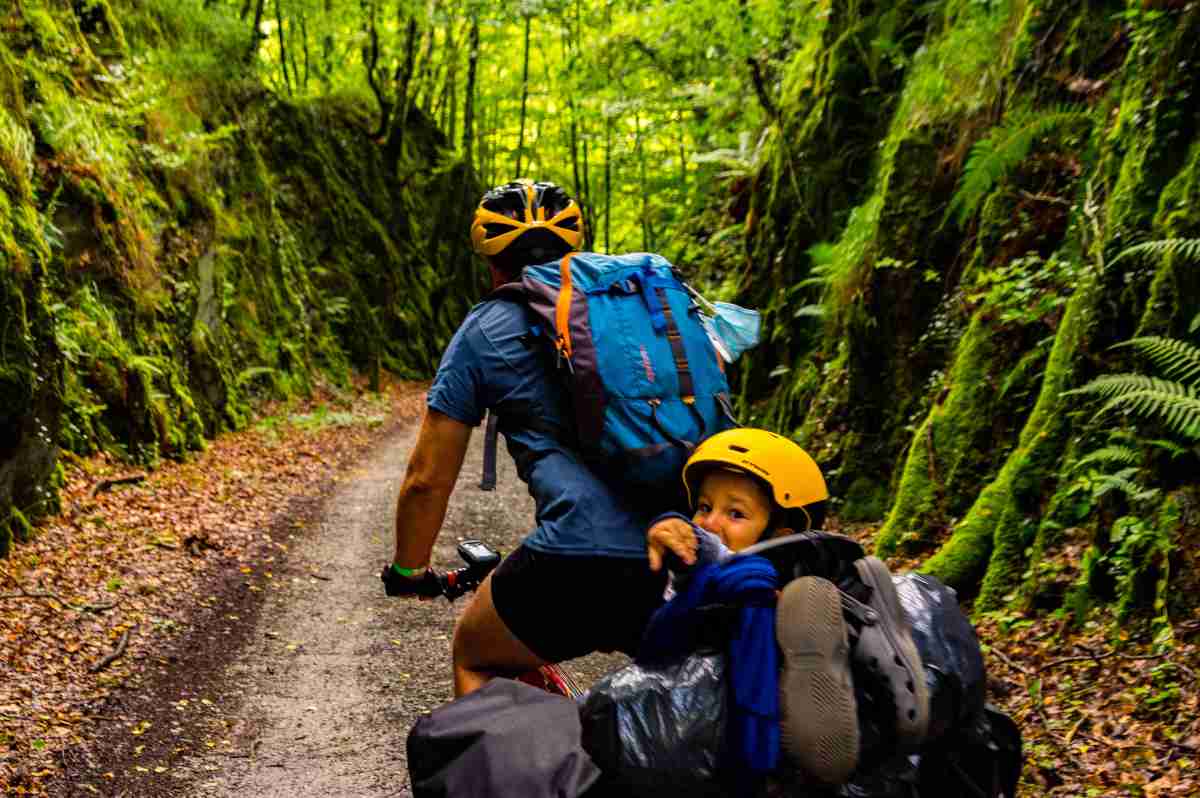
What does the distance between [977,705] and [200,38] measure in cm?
1940

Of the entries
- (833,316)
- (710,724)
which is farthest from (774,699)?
(833,316)

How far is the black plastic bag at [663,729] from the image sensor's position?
6.30 feet

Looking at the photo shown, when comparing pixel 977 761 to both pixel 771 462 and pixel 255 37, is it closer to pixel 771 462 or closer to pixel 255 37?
pixel 771 462

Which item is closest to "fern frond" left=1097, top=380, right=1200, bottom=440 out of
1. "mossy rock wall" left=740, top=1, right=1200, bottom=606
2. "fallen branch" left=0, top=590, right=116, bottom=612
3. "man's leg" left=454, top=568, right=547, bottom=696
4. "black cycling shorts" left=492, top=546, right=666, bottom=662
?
"mossy rock wall" left=740, top=1, right=1200, bottom=606

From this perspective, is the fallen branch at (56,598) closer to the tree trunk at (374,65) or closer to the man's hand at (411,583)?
the man's hand at (411,583)

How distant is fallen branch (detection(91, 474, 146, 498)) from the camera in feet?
32.0

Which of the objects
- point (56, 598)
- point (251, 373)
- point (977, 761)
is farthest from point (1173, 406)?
point (251, 373)

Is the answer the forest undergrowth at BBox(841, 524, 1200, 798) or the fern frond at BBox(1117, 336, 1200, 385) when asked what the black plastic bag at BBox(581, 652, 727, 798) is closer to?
the forest undergrowth at BBox(841, 524, 1200, 798)

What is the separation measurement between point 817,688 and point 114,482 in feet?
32.0

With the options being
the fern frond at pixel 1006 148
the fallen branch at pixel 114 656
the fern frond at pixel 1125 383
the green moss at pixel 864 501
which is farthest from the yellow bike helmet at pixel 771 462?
the green moss at pixel 864 501

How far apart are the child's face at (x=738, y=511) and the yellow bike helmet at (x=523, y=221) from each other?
0.97 meters

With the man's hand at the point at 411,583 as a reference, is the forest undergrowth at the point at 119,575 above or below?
below

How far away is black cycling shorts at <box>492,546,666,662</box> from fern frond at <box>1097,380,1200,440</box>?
10.8ft

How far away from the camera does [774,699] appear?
1893 millimetres
